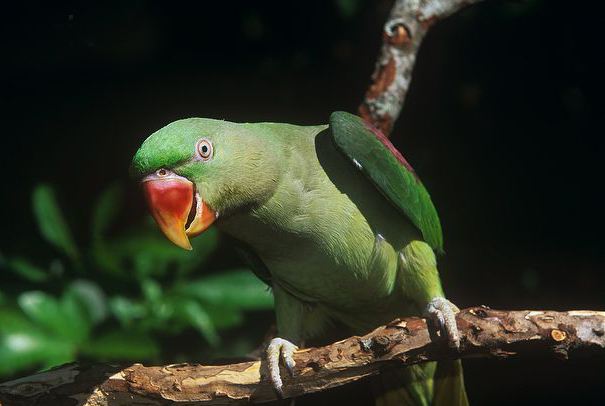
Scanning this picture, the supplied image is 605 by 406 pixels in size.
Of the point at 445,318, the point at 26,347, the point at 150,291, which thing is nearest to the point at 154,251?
the point at 150,291

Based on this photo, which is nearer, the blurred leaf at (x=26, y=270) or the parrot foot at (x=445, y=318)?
the parrot foot at (x=445, y=318)

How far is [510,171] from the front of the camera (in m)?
3.57

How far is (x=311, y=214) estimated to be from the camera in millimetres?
2512

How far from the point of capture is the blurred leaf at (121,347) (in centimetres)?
297

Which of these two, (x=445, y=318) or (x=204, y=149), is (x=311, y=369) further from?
(x=204, y=149)

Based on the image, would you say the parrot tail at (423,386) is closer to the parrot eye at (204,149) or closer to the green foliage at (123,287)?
the green foliage at (123,287)

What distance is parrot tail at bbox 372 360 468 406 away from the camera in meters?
2.85

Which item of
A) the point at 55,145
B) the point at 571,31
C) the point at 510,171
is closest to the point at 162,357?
the point at 55,145

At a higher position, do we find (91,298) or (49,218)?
(49,218)

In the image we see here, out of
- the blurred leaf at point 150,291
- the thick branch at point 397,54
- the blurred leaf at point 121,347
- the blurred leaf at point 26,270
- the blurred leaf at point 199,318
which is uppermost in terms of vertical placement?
the thick branch at point 397,54

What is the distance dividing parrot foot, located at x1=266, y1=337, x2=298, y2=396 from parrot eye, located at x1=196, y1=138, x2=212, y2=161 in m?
0.69

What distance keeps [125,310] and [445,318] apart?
1529 mm

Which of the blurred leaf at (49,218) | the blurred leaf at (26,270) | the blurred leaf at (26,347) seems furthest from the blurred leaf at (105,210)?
the blurred leaf at (26,347)

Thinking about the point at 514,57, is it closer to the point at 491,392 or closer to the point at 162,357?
the point at 491,392
